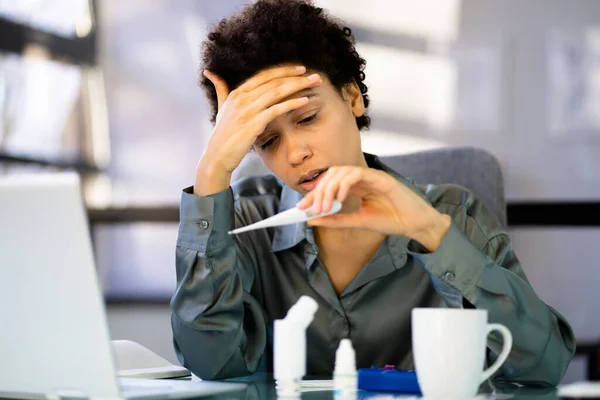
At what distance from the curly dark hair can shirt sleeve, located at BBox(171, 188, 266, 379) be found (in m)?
0.24

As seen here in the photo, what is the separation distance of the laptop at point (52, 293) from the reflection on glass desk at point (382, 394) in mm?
215

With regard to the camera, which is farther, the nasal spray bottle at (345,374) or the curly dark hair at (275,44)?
the curly dark hair at (275,44)

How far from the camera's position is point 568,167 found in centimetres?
268

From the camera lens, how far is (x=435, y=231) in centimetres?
118

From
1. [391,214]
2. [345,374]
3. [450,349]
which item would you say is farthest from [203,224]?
[450,349]

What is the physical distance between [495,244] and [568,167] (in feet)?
4.52

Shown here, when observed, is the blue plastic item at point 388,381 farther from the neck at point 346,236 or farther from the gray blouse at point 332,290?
the neck at point 346,236

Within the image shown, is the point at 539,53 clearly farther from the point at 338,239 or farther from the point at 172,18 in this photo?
the point at 338,239

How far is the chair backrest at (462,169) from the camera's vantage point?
1716mm

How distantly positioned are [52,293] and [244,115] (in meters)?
0.60

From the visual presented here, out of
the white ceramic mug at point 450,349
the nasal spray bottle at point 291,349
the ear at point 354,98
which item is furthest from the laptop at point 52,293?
the ear at point 354,98

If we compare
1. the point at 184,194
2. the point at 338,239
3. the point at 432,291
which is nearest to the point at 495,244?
the point at 432,291

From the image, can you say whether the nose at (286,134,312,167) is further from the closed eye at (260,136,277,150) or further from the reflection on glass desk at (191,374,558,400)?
the reflection on glass desk at (191,374,558,400)

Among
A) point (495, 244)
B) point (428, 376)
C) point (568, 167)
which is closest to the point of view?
point (428, 376)
